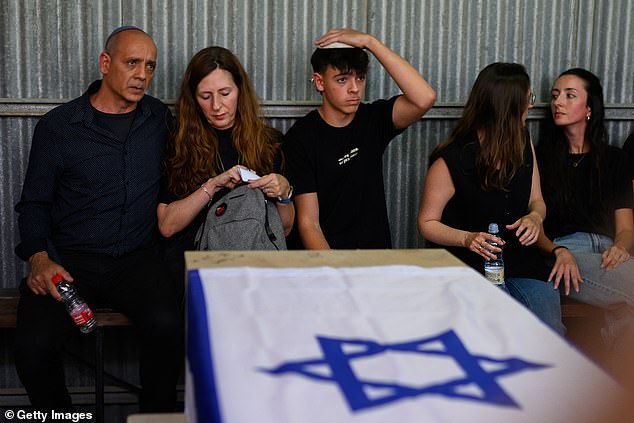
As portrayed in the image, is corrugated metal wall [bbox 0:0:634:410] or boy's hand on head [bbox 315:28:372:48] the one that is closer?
boy's hand on head [bbox 315:28:372:48]

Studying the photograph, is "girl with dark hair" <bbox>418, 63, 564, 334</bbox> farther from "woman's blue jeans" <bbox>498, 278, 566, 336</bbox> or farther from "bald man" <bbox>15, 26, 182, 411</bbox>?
"bald man" <bbox>15, 26, 182, 411</bbox>

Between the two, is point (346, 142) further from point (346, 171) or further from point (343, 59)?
point (343, 59)

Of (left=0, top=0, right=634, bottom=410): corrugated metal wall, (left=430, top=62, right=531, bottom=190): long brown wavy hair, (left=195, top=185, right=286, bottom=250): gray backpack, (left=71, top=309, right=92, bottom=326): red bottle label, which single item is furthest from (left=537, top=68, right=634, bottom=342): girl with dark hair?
(left=71, top=309, right=92, bottom=326): red bottle label

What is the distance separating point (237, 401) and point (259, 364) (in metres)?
0.14

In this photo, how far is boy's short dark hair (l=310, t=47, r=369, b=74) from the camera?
3.72 meters

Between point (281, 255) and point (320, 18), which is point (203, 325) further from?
point (320, 18)

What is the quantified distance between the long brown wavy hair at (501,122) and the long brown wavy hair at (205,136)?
85cm

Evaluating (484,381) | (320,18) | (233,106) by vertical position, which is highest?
(320,18)

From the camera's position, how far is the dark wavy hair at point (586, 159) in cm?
409

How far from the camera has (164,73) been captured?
13.0 ft

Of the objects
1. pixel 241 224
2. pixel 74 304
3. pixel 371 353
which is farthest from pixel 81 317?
pixel 371 353

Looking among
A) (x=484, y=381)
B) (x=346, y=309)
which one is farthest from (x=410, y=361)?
(x=346, y=309)

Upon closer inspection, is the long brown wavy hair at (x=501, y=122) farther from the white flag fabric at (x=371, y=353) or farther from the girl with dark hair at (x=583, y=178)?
the white flag fabric at (x=371, y=353)

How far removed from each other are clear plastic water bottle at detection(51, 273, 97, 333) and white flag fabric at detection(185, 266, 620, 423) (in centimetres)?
130
